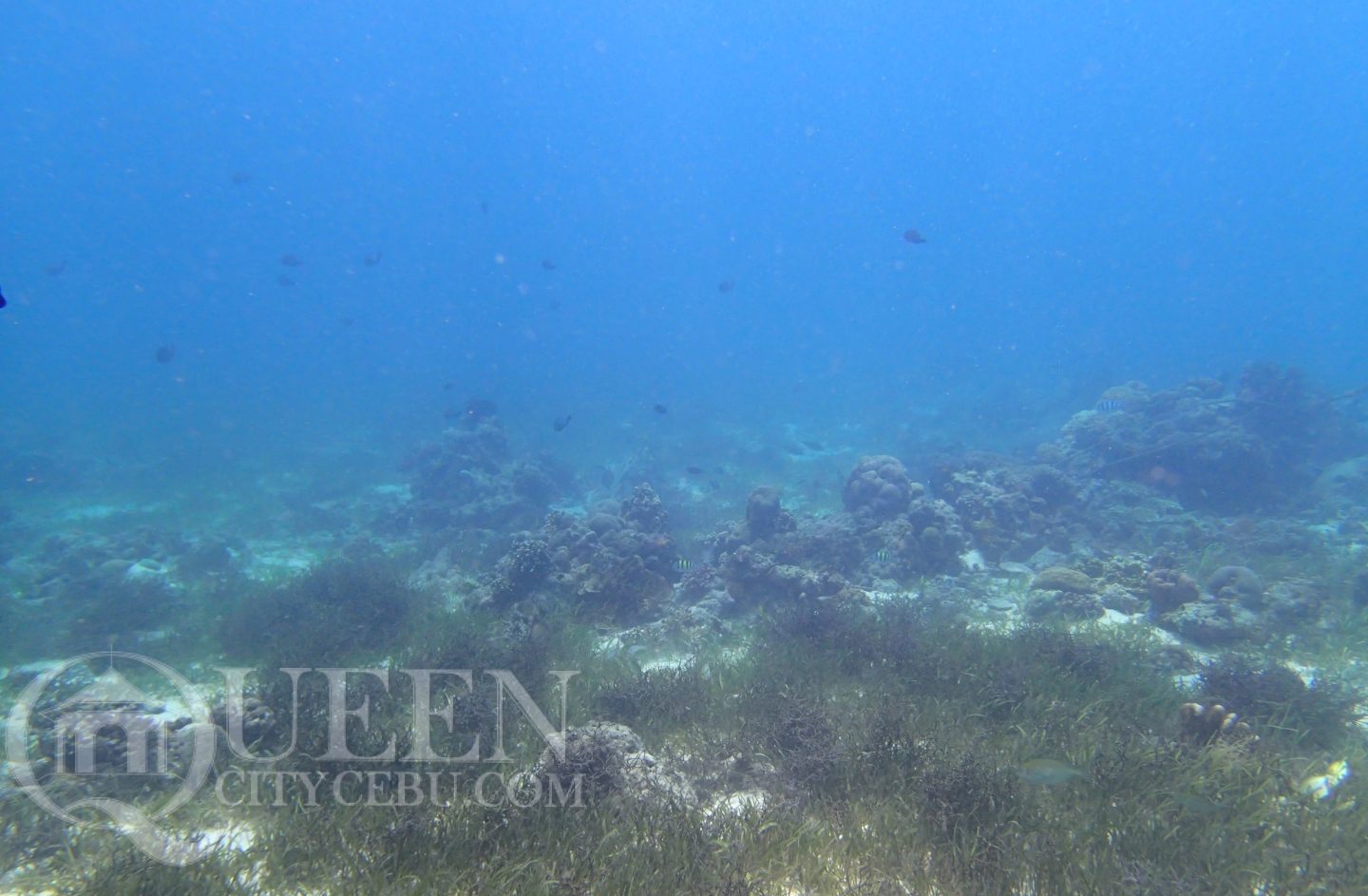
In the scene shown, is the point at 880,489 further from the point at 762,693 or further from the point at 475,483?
the point at 475,483

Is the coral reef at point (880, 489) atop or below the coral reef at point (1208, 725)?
below

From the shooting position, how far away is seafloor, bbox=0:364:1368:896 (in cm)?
402

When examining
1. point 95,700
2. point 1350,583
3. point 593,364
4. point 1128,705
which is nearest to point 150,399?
point 593,364

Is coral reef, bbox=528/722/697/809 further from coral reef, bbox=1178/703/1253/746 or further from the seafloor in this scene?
coral reef, bbox=1178/703/1253/746

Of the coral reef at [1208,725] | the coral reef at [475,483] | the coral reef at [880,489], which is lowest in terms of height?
the coral reef at [475,483]

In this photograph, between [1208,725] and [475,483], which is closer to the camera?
[1208,725]

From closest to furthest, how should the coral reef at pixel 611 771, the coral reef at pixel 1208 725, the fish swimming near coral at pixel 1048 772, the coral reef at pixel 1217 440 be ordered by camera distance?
1. the fish swimming near coral at pixel 1048 772
2. the coral reef at pixel 611 771
3. the coral reef at pixel 1208 725
4. the coral reef at pixel 1217 440

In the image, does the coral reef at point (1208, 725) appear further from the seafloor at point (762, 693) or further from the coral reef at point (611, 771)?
the coral reef at point (611, 771)

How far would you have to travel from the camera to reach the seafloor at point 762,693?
4.02 metres

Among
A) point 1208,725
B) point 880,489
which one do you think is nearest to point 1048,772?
point 1208,725

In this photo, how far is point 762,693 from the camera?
6.76 meters

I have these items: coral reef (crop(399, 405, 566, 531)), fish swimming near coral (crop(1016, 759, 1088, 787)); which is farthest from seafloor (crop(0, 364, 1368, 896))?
coral reef (crop(399, 405, 566, 531))

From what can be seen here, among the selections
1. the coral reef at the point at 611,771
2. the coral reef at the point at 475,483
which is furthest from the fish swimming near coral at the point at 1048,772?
the coral reef at the point at 475,483

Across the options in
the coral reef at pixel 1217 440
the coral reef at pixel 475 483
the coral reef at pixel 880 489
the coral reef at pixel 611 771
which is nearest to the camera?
the coral reef at pixel 611 771
